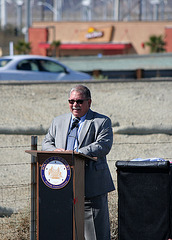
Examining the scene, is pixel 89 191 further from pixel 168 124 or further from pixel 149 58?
pixel 149 58

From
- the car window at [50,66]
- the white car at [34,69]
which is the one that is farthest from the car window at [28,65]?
the car window at [50,66]

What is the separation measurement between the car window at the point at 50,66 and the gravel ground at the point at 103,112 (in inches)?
141

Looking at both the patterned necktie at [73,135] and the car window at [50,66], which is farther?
the car window at [50,66]

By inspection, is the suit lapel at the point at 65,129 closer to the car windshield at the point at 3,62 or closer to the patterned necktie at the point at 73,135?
the patterned necktie at the point at 73,135

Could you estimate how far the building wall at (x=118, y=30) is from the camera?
5000 centimetres

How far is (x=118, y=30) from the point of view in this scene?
169ft

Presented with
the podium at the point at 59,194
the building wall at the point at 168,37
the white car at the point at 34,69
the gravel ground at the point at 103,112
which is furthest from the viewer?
the building wall at the point at 168,37

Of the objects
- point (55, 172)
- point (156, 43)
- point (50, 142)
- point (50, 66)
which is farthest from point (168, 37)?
point (55, 172)

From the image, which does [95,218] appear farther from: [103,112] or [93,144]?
[103,112]

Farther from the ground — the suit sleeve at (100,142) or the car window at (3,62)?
the car window at (3,62)

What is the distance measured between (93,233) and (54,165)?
2.95 feet

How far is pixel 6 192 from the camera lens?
783 cm

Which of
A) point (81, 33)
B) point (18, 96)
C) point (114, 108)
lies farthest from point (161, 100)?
point (81, 33)

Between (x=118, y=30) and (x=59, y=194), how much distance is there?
4769cm
